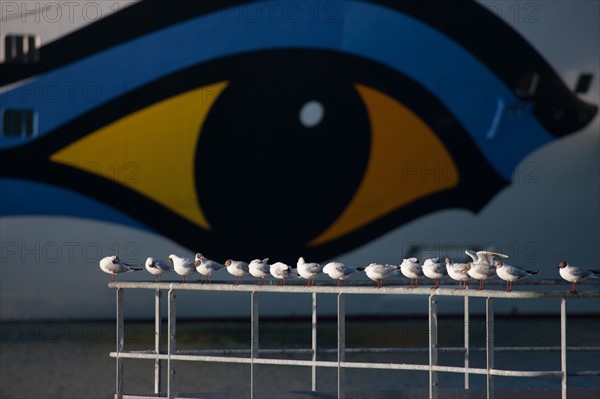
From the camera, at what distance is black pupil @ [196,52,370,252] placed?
91.7ft

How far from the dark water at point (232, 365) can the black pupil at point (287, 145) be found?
2.23 m

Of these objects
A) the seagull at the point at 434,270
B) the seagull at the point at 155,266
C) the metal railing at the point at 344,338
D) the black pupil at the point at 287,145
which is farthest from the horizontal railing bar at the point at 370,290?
the black pupil at the point at 287,145

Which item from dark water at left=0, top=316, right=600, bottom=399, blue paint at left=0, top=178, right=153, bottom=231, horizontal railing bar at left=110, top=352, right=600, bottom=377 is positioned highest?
blue paint at left=0, top=178, right=153, bottom=231

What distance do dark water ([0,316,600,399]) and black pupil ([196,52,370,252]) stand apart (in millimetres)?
2227

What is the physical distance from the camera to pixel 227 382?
33.2 metres

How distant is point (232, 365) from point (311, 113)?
9.34m

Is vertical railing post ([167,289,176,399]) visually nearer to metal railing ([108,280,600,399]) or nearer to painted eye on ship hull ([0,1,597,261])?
metal railing ([108,280,600,399])

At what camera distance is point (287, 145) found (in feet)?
92.3

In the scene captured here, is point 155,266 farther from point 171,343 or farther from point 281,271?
point 171,343

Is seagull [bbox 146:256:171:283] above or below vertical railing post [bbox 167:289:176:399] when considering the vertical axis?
above

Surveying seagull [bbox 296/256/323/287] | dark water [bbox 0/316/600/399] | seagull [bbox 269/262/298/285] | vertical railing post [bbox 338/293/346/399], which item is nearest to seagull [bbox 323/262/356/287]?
seagull [bbox 296/256/323/287]

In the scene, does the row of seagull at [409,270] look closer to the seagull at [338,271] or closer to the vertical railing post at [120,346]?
the seagull at [338,271]

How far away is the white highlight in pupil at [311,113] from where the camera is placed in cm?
2838

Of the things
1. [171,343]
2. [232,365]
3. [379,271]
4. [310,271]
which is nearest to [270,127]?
[232,365]
